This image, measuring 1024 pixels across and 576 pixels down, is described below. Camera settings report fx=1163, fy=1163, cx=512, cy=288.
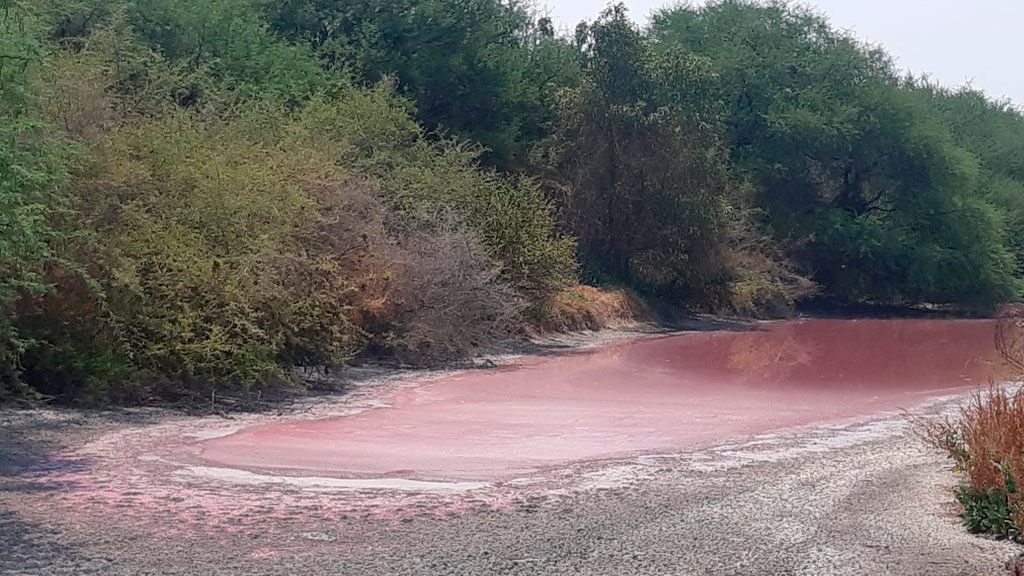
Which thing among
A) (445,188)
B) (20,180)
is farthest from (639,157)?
(20,180)

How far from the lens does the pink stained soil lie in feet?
49.0

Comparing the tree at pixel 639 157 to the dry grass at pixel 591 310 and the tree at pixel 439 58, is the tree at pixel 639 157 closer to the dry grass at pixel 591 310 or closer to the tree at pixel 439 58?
the dry grass at pixel 591 310

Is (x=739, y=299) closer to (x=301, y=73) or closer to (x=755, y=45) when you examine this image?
(x=755, y=45)

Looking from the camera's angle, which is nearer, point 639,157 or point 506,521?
point 506,521

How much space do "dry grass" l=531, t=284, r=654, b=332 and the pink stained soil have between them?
2053mm

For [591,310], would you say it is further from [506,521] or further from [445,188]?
[506,521]

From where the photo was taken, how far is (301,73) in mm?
34906

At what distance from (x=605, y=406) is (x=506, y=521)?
9941 millimetres

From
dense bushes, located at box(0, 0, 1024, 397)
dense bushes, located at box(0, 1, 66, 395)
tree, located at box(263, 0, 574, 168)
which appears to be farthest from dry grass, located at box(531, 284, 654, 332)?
dense bushes, located at box(0, 1, 66, 395)

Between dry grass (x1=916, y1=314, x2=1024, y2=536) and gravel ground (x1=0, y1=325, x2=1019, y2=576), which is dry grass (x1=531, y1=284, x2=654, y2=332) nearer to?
gravel ground (x1=0, y1=325, x2=1019, y2=576)

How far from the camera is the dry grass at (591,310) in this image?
34.5m

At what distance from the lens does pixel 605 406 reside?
20859mm

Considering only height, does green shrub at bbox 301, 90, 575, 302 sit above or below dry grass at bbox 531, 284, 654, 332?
above

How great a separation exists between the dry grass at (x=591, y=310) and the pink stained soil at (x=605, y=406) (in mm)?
2053
